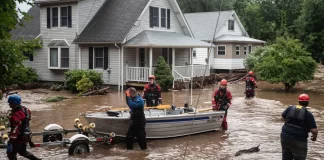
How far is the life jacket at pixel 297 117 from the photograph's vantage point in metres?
7.53

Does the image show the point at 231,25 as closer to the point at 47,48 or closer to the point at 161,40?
the point at 161,40

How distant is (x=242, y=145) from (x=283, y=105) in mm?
8701

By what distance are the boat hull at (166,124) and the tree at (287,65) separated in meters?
13.2

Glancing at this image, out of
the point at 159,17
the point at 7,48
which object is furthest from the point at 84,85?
the point at 7,48

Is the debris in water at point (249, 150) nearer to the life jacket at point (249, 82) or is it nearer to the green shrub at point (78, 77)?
the life jacket at point (249, 82)

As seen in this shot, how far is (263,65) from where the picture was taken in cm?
2531

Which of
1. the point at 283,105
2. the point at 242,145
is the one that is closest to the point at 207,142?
the point at 242,145

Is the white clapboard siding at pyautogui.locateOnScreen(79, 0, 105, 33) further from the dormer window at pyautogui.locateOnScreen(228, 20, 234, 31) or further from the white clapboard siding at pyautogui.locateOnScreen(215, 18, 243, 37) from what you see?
the dormer window at pyautogui.locateOnScreen(228, 20, 234, 31)

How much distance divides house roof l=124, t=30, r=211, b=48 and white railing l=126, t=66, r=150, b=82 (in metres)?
1.65

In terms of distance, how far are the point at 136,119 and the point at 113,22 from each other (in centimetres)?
1655

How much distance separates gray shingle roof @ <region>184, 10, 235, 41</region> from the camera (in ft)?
126

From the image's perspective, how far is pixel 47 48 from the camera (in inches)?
1119

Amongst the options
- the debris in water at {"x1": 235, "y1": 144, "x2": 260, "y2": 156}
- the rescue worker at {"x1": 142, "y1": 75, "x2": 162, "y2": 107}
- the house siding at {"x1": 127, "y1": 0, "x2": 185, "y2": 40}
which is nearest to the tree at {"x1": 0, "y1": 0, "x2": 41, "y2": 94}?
the debris in water at {"x1": 235, "y1": 144, "x2": 260, "y2": 156}

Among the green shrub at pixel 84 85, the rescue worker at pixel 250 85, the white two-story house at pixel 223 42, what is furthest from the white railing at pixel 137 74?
the white two-story house at pixel 223 42
